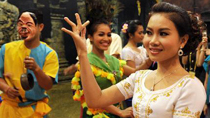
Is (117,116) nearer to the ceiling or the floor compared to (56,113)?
nearer to the ceiling

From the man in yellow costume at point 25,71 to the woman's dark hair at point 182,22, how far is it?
1.15 m

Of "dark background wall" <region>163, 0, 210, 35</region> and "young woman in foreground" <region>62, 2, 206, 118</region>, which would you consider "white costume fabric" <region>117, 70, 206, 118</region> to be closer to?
"young woman in foreground" <region>62, 2, 206, 118</region>

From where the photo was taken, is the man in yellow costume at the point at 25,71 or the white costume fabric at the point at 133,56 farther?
the white costume fabric at the point at 133,56

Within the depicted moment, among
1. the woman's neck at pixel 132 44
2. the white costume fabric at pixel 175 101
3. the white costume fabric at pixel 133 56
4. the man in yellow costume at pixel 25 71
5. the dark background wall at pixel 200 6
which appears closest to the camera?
the white costume fabric at pixel 175 101

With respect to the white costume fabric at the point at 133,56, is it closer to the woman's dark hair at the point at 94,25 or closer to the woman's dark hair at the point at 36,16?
the woman's dark hair at the point at 94,25

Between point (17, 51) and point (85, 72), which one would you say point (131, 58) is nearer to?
point (17, 51)

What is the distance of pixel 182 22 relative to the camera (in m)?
1.13

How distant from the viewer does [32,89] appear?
6.30ft

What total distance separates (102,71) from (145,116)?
882mm

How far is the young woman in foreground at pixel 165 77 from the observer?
1054 millimetres

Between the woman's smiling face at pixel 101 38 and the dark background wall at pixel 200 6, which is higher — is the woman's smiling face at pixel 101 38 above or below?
below

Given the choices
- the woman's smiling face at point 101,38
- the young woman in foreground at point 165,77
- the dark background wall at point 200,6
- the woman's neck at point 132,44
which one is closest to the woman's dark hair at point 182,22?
the young woman in foreground at point 165,77

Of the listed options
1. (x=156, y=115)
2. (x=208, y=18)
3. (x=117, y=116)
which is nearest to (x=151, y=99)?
(x=156, y=115)

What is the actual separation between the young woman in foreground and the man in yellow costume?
77 centimetres
